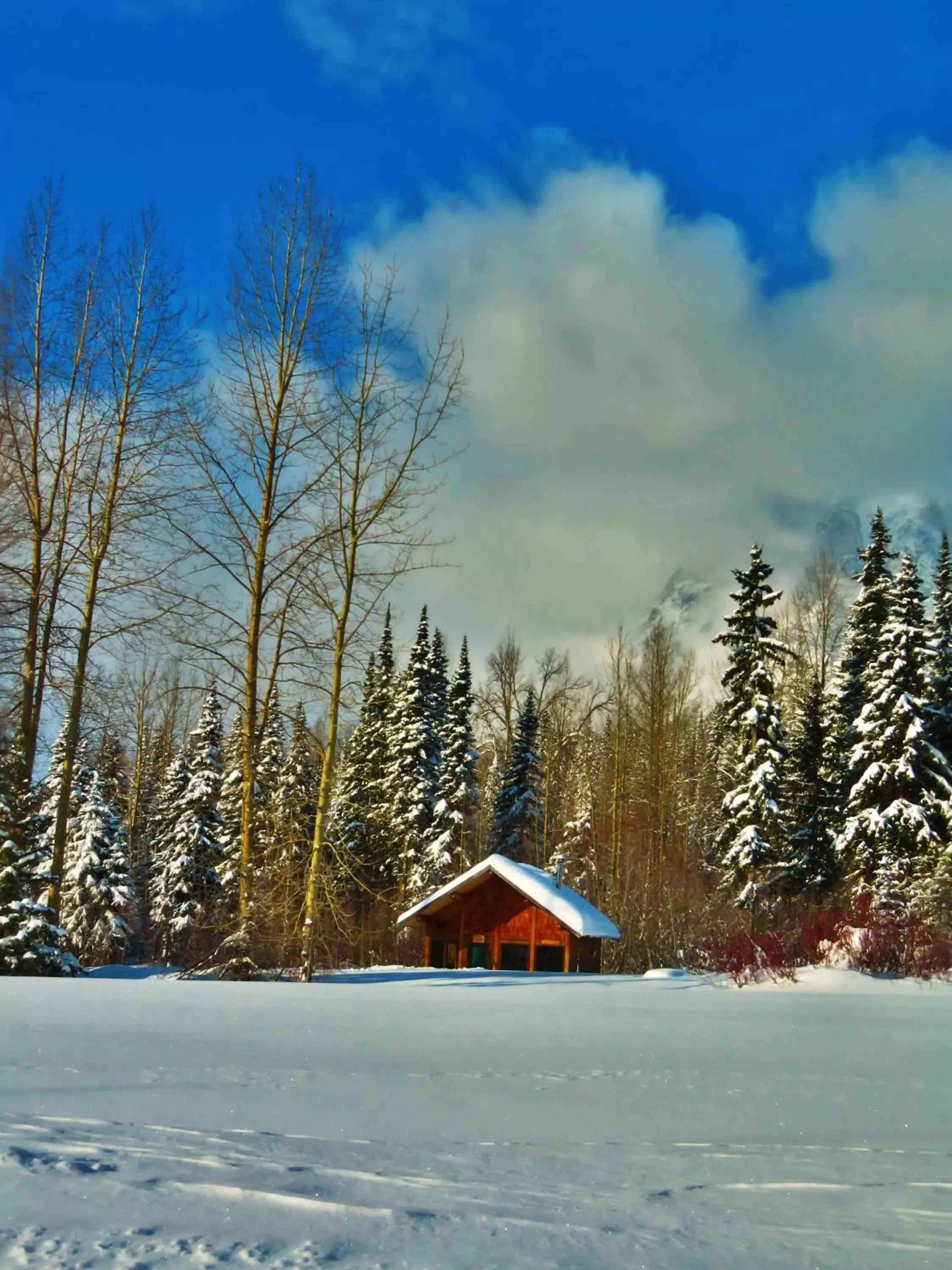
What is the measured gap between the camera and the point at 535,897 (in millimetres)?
27328

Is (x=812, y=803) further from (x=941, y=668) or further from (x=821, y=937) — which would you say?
(x=821, y=937)

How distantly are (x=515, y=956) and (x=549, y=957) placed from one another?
1116 mm

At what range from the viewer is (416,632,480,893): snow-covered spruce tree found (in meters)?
37.9

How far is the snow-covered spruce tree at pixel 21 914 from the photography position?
13.1 meters

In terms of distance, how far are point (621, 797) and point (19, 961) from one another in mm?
33054

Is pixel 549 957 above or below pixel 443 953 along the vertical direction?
above

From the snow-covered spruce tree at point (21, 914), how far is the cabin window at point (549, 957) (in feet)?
59.9

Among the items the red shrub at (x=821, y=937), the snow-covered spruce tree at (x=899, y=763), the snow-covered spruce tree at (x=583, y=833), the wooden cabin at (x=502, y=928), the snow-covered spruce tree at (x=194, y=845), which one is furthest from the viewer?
the snow-covered spruce tree at (x=583, y=833)

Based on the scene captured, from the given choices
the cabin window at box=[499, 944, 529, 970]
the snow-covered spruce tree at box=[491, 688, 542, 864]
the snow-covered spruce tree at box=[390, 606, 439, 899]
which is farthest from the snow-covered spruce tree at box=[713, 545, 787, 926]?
the snow-covered spruce tree at box=[390, 606, 439, 899]

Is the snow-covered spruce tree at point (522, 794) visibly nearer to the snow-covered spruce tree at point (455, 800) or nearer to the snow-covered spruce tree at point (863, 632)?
the snow-covered spruce tree at point (455, 800)

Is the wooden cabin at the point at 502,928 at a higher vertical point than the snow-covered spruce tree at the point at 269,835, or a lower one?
lower

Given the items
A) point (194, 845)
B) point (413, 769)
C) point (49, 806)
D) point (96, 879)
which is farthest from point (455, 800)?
point (49, 806)

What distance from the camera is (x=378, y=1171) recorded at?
2.38 metres

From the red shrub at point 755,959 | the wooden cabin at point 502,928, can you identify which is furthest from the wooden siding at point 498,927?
the red shrub at point 755,959
